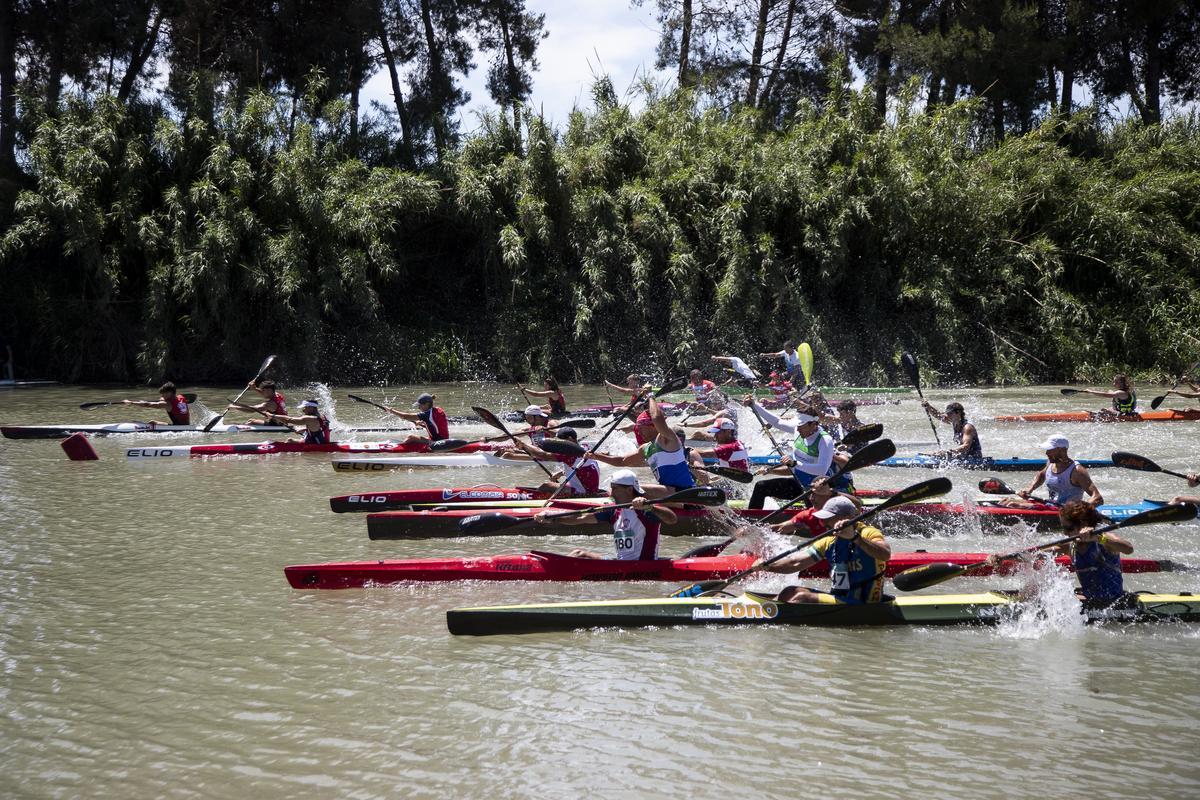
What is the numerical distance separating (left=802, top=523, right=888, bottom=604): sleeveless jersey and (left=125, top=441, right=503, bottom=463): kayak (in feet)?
24.2

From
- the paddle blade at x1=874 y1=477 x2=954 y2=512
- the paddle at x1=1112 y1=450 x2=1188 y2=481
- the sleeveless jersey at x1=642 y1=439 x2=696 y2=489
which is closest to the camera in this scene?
the paddle blade at x1=874 y1=477 x2=954 y2=512

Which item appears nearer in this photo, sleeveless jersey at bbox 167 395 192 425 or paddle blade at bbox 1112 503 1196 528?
paddle blade at bbox 1112 503 1196 528

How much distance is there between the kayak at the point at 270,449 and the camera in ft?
45.8

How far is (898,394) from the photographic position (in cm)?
2114

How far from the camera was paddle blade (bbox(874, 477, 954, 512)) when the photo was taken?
23.7 feet

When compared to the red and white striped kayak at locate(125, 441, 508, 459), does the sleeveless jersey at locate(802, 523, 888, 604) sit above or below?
below

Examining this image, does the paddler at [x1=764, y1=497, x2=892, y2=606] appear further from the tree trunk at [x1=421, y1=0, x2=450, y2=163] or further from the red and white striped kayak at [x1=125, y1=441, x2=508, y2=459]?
the tree trunk at [x1=421, y1=0, x2=450, y2=163]

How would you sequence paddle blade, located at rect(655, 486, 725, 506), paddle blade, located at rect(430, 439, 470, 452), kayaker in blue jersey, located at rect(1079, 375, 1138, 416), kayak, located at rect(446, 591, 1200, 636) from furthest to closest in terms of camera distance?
kayaker in blue jersey, located at rect(1079, 375, 1138, 416) < paddle blade, located at rect(430, 439, 470, 452) < paddle blade, located at rect(655, 486, 725, 506) < kayak, located at rect(446, 591, 1200, 636)

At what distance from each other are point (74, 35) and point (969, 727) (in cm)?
3053

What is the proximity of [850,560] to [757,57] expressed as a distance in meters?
26.2

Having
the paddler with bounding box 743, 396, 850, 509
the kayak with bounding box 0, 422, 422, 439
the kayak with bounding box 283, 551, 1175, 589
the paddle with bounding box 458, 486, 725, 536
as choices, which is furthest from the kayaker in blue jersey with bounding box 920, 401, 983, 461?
the kayak with bounding box 0, 422, 422, 439

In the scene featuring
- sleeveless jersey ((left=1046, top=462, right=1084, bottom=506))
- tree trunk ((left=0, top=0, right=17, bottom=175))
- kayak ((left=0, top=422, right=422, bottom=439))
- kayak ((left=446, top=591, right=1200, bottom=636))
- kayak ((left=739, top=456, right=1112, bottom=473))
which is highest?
tree trunk ((left=0, top=0, right=17, bottom=175))

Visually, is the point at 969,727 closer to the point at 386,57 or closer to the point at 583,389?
the point at 583,389

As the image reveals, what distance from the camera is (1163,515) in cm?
688
